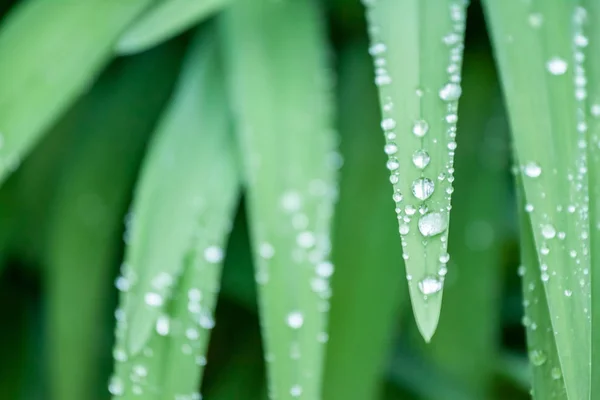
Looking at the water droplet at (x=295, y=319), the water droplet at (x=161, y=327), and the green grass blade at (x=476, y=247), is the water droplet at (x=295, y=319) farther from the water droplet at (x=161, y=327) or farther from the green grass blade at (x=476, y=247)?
the green grass blade at (x=476, y=247)

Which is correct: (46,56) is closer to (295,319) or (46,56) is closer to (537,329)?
(295,319)

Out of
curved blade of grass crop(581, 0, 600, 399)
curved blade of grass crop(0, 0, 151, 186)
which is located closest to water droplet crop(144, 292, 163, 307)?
curved blade of grass crop(0, 0, 151, 186)

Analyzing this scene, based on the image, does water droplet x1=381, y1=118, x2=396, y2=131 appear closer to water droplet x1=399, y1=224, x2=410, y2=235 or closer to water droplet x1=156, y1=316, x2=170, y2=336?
water droplet x1=399, y1=224, x2=410, y2=235

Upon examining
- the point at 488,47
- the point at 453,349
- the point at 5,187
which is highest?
the point at 488,47

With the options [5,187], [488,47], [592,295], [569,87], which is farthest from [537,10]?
[5,187]

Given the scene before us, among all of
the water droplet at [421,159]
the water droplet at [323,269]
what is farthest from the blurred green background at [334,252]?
the water droplet at [421,159]

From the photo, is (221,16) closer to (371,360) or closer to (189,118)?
(189,118)

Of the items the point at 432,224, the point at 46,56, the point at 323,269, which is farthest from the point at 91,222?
the point at 432,224
